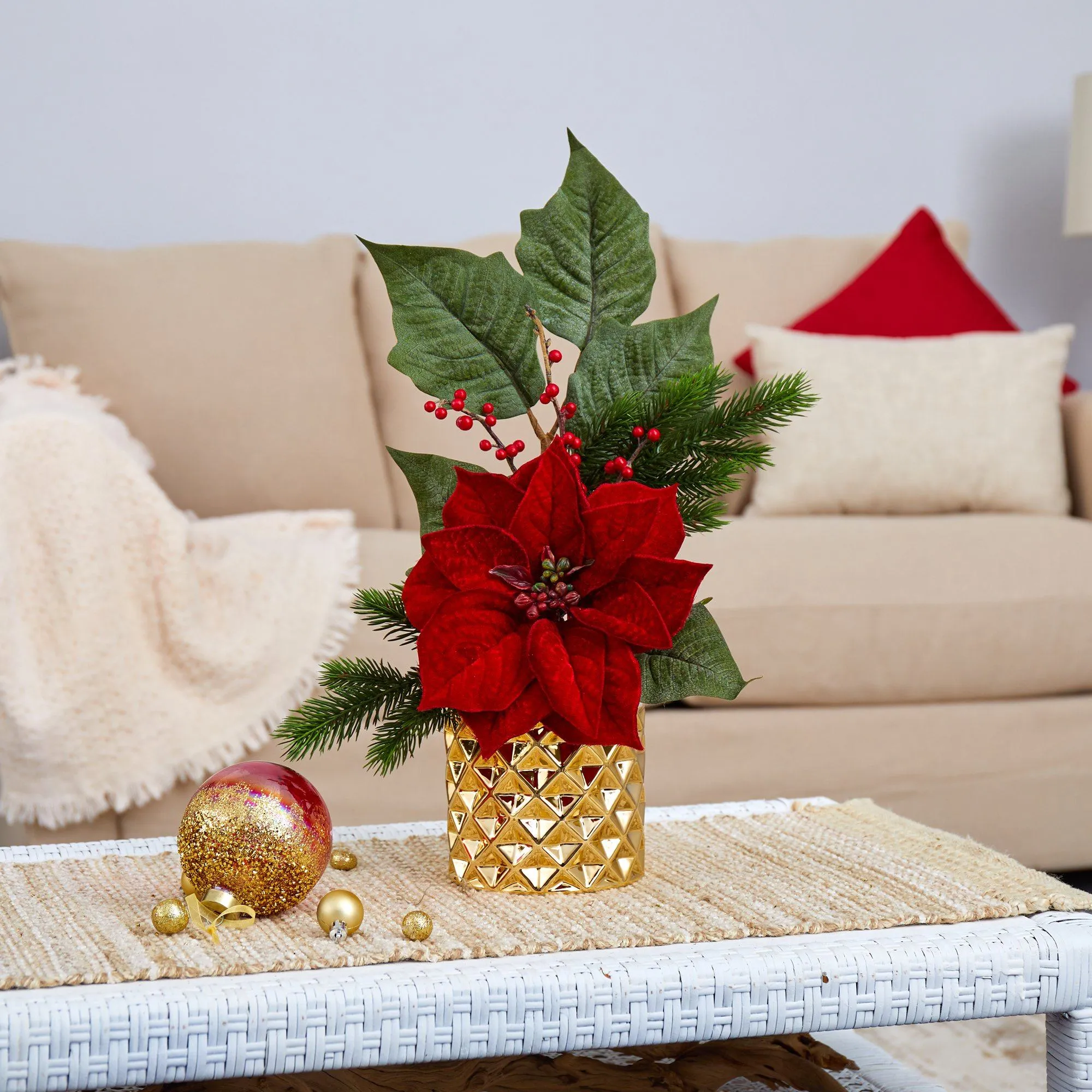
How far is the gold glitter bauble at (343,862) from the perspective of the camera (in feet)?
2.52

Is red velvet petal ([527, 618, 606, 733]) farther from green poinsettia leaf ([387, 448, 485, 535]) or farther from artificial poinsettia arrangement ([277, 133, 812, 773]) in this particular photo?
green poinsettia leaf ([387, 448, 485, 535])

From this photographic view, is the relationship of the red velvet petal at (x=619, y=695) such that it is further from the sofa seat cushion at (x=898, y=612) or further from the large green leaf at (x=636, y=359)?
the sofa seat cushion at (x=898, y=612)

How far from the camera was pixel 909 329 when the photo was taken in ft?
7.22

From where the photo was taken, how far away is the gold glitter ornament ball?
66cm

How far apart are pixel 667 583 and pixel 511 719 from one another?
106 mm

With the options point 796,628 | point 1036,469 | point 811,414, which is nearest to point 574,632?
point 796,628

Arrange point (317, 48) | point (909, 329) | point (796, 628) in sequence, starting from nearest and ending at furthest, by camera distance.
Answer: point (796, 628) → point (909, 329) → point (317, 48)

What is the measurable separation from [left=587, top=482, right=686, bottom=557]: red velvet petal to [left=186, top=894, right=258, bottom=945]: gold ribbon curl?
0.89 ft

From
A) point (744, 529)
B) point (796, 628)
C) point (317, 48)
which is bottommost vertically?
point (796, 628)

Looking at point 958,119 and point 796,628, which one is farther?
point 958,119

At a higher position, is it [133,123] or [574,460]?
[133,123]

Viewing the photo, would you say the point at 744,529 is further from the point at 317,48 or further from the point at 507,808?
the point at 317,48

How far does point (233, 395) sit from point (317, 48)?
799mm

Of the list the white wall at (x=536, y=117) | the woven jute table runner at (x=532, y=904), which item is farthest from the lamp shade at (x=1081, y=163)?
the woven jute table runner at (x=532, y=904)
